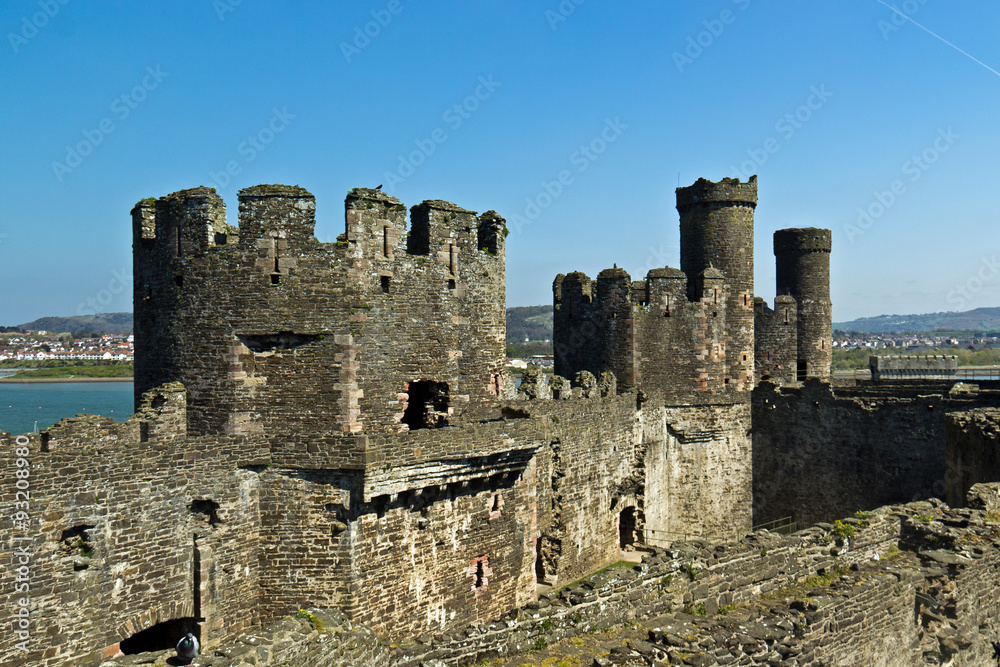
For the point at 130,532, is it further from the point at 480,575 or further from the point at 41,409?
the point at 41,409

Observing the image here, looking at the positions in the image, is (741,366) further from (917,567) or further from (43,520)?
(43,520)

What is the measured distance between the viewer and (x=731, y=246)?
26.5 metres

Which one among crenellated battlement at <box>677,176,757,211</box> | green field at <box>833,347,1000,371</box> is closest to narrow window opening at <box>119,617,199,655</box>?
crenellated battlement at <box>677,176,757,211</box>

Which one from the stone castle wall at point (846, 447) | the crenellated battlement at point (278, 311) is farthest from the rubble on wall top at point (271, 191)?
the stone castle wall at point (846, 447)

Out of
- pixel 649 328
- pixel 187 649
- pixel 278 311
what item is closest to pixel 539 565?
pixel 649 328

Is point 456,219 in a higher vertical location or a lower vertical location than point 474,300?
higher

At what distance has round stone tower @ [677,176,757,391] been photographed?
26.3 metres

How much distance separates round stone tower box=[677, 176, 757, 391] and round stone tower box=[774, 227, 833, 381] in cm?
486

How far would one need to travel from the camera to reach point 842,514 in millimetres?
25781

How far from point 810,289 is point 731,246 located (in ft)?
20.3

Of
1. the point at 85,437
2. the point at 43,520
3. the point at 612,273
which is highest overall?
the point at 612,273

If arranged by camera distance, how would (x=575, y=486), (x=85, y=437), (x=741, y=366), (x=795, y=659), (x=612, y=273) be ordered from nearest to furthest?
(x=795, y=659) < (x=85, y=437) < (x=575, y=486) < (x=612, y=273) < (x=741, y=366)

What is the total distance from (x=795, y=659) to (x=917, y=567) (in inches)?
178

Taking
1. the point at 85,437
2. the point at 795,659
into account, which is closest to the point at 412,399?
the point at 85,437
